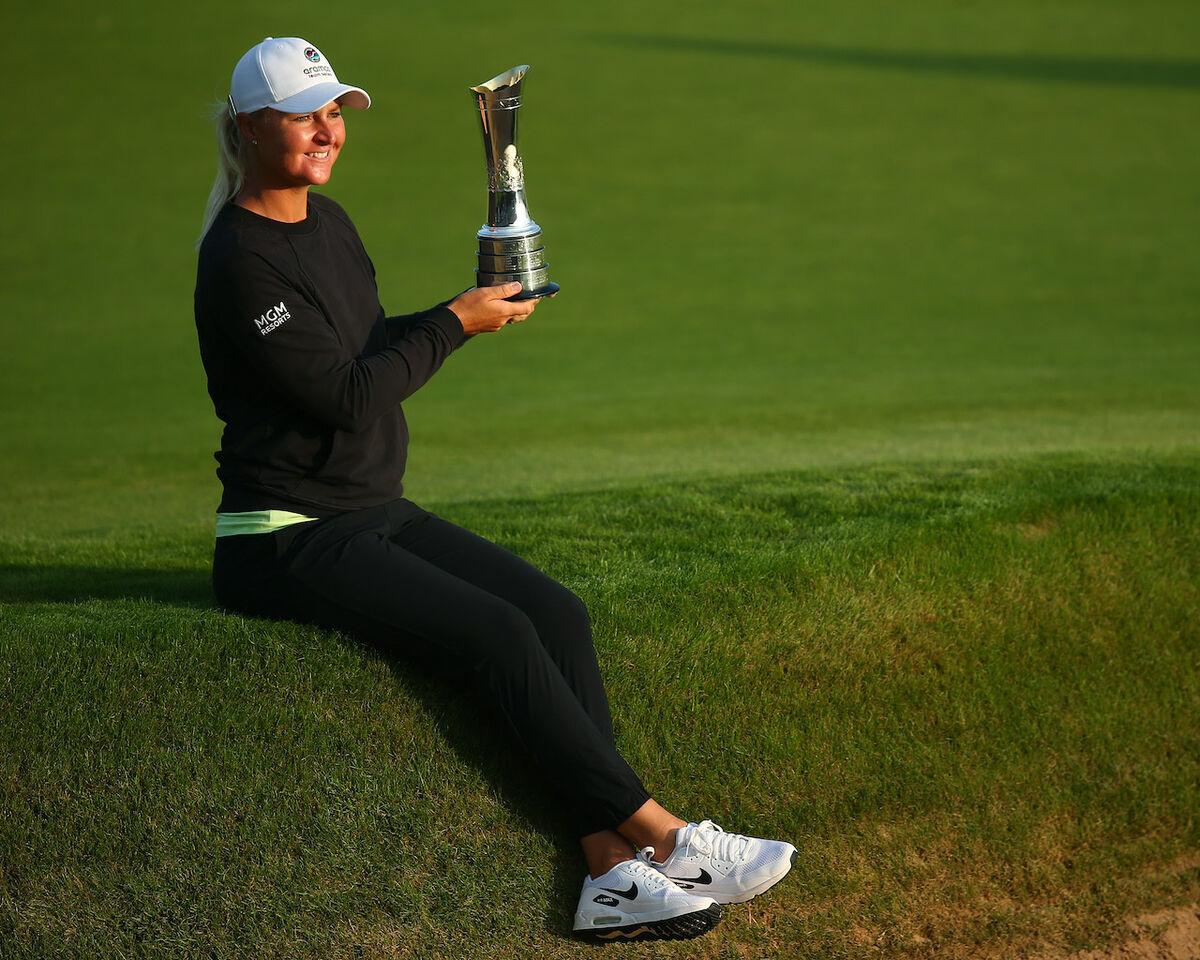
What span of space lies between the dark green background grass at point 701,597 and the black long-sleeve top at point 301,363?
454 millimetres

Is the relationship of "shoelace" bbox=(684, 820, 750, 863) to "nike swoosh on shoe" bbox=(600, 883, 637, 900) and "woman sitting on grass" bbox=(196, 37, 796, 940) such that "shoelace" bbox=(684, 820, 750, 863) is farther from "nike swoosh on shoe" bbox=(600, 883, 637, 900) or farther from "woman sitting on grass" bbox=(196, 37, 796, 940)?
"nike swoosh on shoe" bbox=(600, 883, 637, 900)

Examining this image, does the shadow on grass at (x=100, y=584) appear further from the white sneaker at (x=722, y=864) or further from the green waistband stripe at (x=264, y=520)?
the white sneaker at (x=722, y=864)

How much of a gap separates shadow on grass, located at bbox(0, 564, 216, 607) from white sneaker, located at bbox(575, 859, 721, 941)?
1535 millimetres

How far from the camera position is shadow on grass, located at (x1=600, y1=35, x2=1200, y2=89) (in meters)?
25.5

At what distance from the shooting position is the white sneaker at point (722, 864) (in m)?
3.15

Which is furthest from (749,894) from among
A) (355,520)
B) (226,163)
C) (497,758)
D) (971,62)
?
(971,62)

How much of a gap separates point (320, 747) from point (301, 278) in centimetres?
124

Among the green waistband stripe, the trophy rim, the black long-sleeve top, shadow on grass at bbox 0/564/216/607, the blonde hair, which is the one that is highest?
the trophy rim

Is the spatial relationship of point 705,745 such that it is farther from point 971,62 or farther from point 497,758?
point 971,62

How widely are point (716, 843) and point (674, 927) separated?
22 cm

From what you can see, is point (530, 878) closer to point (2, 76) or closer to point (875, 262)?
point (875, 262)

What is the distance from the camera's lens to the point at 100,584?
15.4 feet

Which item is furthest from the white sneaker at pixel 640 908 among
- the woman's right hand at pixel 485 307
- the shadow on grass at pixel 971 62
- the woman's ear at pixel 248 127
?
the shadow on grass at pixel 971 62

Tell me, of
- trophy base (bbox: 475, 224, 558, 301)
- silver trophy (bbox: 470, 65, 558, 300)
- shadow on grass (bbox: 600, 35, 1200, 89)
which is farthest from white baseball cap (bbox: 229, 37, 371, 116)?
shadow on grass (bbox: 600, 35, 1200, 89)
